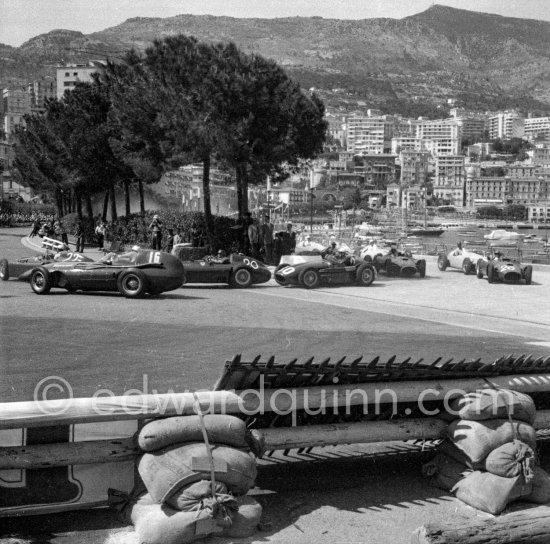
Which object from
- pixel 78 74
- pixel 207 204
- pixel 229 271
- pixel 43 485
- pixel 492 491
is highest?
pixel 78 74

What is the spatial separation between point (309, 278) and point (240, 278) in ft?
4.93

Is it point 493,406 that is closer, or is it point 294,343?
point 493,406

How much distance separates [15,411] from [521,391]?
3.34 m

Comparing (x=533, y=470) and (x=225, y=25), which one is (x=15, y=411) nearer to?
(x=533, y=470)

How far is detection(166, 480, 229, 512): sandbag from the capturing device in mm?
4508

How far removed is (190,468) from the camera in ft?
15.1

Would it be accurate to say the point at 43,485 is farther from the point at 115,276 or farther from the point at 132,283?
the point at 115,276

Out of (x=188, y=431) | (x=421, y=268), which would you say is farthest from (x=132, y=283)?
(x=188, y=431)

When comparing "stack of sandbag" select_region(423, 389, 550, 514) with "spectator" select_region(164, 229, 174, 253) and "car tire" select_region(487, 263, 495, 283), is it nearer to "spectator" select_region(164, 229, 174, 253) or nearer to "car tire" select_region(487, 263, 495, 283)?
"car tire" select_region(487, 263, 495, 283)

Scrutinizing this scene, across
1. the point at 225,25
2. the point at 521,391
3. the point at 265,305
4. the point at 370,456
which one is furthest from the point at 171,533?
the point at 265,305

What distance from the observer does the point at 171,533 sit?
4418mm

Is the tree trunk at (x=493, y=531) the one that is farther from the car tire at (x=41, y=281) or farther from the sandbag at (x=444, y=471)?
the car tire at (x=41, y=281)

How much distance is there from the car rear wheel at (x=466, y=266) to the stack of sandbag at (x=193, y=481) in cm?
1703

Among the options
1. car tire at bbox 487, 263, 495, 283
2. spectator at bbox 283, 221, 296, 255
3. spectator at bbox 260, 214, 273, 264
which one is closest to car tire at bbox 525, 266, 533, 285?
car tire at bbox 487, 263, 495, 283
